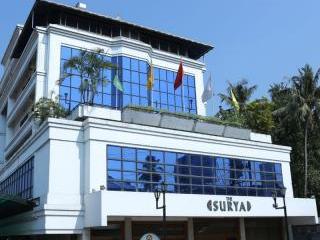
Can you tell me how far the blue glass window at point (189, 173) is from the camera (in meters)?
26.9

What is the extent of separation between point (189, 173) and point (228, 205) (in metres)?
3.10

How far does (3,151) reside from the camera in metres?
57.0

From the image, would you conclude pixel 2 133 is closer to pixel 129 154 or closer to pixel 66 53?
pixel 66 53

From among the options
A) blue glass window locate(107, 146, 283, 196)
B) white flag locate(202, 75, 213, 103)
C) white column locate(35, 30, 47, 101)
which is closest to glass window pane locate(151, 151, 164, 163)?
blue glass window locate(107, 146, 283, 196)

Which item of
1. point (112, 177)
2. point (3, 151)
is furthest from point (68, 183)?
point (3, 151)

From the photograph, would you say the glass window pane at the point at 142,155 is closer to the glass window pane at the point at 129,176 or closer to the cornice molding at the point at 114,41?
the glass window pane at the point at 129,176

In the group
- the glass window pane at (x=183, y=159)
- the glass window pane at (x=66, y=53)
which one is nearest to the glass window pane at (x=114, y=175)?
the glass window pane at (x=183, y=159)

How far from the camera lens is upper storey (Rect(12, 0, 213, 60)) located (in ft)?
143

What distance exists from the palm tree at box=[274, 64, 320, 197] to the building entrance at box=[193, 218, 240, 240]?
15.9 meters

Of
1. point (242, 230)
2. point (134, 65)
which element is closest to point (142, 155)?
point (242, 230)

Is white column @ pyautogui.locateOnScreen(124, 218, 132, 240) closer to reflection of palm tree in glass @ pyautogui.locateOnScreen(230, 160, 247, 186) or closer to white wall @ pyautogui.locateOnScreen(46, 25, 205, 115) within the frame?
reflection of palm tree in glass @ pyautogui.locateOnScreen(230, 160, 247, 186)

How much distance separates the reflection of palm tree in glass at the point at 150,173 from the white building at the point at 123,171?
6cm

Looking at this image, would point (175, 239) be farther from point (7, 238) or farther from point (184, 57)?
point (184, 57)

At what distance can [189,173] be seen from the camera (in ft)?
96.5
